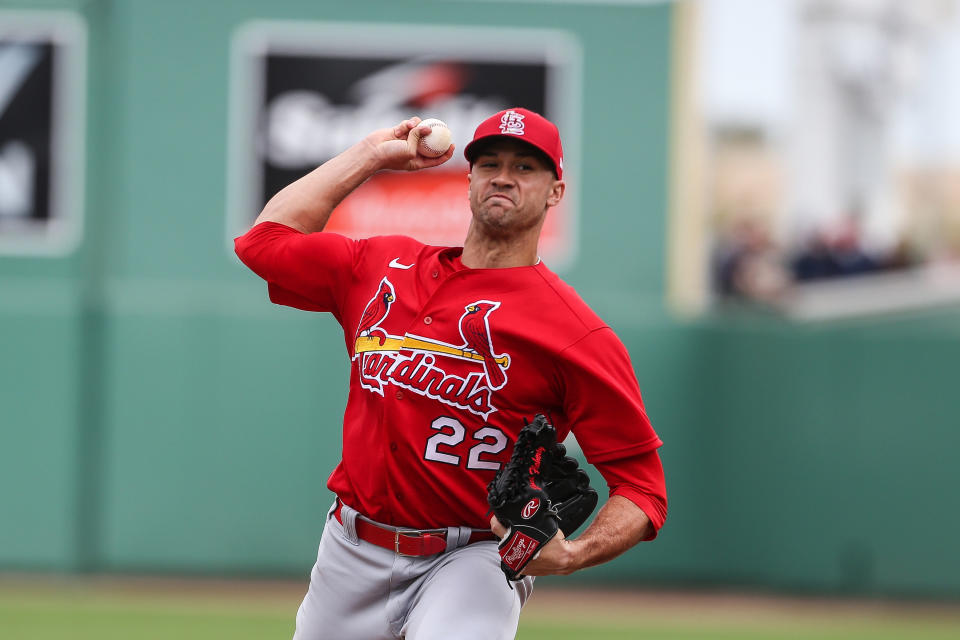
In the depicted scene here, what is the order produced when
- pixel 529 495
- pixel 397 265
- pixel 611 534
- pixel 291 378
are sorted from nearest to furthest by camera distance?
pixel 529 495
pixel 611 534
pixel 397 265
pixel 291 378

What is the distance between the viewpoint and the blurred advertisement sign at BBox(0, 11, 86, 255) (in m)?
10.4

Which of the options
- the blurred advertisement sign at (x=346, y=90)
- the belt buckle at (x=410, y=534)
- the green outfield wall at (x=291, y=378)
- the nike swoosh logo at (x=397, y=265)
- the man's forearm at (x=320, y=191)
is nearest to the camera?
the belt buckle at (x=410, y=534)

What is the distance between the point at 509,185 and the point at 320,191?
2.14ft

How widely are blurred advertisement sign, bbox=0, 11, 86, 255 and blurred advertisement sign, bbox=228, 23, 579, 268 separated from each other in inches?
48.9

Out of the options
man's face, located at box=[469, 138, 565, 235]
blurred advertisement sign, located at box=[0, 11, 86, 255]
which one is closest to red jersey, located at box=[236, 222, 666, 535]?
man's face, located at box=[469, 138, 565, 235]

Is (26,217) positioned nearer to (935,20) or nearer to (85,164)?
(85,164)

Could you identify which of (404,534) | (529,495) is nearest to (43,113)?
(404,534)

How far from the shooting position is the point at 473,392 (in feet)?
11.6

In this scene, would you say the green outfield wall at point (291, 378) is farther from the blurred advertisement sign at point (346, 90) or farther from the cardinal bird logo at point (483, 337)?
the cardinal bird logo at point (483, 337)

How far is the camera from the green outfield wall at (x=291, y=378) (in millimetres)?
9438

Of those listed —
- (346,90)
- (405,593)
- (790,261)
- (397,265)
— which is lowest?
(405,593)

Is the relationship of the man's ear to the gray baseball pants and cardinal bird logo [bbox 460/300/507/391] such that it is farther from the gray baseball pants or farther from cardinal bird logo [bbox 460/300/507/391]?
the gray baseball pants

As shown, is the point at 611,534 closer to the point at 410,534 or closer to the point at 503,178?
the point at 410,534

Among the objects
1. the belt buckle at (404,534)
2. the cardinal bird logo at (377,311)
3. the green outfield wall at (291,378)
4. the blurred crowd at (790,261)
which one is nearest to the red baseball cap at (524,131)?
the cardinal bird logo at (377,311)
